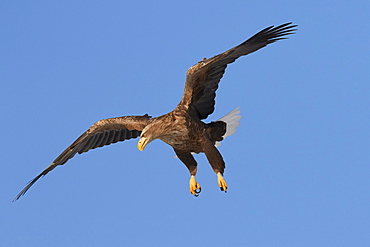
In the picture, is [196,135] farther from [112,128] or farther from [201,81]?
[112,128]

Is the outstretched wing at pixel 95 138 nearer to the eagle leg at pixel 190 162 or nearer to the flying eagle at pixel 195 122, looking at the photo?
the flying eagle at pixel 195 122

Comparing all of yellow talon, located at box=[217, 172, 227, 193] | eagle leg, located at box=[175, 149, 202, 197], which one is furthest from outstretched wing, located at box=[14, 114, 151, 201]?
yellow talon, located at box=[217, 172, 227, 193]

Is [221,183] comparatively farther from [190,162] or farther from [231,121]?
[231,121]

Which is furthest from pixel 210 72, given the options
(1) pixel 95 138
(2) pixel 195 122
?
(1) pixel 95 138

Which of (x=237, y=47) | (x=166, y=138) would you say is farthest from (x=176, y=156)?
(x=237, y=47)

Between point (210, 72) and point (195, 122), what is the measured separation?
586 mm

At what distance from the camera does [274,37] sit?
6.93 meters

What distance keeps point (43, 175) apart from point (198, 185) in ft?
7.00

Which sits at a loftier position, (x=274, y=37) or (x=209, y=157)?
(x=274, y=37)

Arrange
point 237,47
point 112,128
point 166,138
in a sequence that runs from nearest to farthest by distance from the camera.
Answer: point 237,47
point 166,138
point 112,128

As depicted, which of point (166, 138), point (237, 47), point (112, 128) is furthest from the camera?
point (112, 128)

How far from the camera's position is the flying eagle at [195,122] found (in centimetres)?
696

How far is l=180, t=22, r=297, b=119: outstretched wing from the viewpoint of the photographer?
6918 millimetres

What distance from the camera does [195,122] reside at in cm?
746
